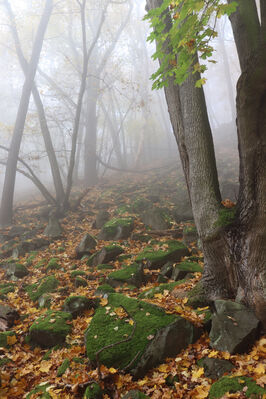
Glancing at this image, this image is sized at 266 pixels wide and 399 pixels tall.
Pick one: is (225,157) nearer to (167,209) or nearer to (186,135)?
(167,209)

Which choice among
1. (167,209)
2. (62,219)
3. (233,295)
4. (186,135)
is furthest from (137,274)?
(62,219)

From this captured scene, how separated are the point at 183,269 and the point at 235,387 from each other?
3112 mm

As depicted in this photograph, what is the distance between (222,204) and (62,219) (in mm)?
8756

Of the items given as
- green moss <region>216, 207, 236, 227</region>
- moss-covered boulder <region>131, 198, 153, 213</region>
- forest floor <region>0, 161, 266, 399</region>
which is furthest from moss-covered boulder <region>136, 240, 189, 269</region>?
moss-covered boulder <region>131, 198, 153, 213</region>

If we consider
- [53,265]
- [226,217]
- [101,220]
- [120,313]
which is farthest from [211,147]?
[101,220]

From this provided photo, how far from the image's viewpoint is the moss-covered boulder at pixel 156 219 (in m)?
9.41

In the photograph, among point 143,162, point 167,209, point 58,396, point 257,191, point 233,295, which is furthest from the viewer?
point 143,162

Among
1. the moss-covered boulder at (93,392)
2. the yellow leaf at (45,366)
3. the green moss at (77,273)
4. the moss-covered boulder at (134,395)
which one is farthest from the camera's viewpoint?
the green moss at (77,273)

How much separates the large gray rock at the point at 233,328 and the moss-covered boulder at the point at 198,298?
0.56 m

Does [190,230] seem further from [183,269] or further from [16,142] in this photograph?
[16,142]

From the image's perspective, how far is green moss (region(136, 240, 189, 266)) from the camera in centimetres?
687

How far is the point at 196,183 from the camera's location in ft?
16.2

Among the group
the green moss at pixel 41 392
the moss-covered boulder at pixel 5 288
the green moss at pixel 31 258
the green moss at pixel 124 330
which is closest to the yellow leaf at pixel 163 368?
the green moss at pixel 124 330

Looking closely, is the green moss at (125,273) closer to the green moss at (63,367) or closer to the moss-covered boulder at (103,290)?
the moss-covered boulder at (103,290)
